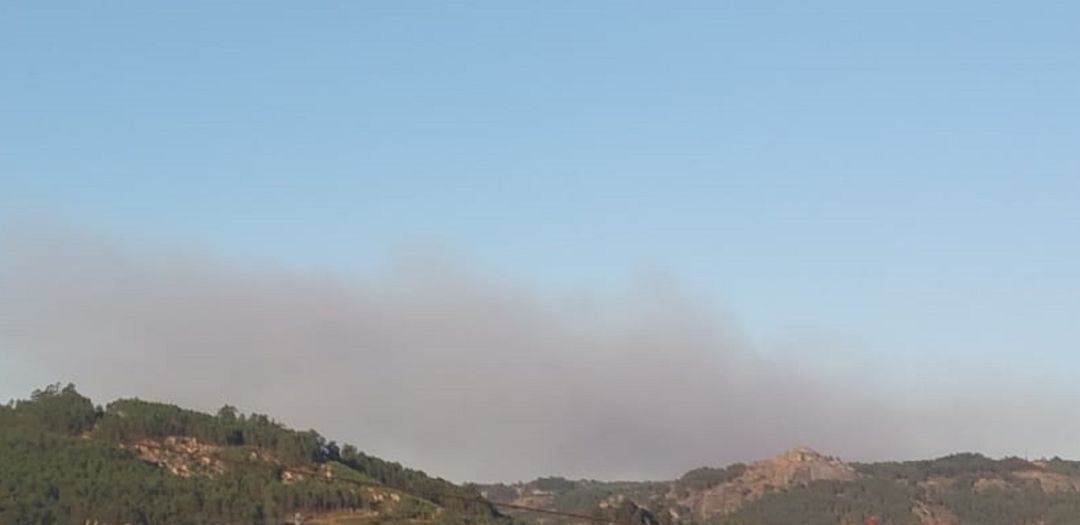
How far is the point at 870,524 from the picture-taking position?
374 ft

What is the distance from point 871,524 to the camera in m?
113

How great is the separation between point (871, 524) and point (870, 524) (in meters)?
1.16
